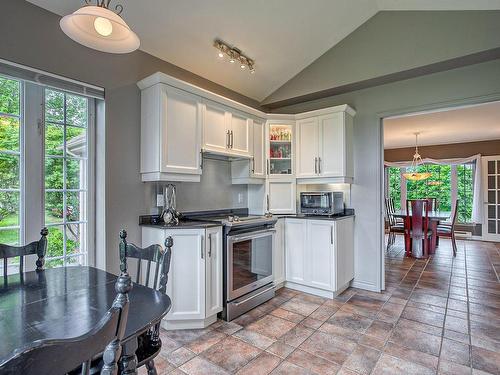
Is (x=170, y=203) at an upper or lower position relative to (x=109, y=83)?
lower

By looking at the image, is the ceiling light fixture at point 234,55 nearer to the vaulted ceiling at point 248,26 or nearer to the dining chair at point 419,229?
the vaulted ceiling at point 248,26

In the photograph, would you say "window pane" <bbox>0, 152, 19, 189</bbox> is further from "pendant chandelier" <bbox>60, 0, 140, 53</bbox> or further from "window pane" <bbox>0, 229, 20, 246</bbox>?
"pendant chandelier" <bbox>60, 0, 140, 53</bbox>

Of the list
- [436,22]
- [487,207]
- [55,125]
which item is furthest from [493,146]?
[55,125]

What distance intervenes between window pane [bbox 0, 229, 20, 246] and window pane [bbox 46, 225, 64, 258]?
0.72ft

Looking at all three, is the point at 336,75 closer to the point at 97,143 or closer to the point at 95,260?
the point at 97,143

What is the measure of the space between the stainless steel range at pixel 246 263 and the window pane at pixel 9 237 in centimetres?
156

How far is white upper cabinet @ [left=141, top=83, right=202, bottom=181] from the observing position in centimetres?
258

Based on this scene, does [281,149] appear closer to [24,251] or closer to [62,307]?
[24,251]

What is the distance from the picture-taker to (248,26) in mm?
2891

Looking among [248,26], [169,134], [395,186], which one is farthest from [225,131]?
[395,186]

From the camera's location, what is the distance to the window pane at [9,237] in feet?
6.67

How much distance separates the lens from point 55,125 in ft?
7.61

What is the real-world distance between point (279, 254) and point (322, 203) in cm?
81

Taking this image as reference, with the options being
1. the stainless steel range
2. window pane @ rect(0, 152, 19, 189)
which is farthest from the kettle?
window pane @ rect(0, 152, 19, 189)
